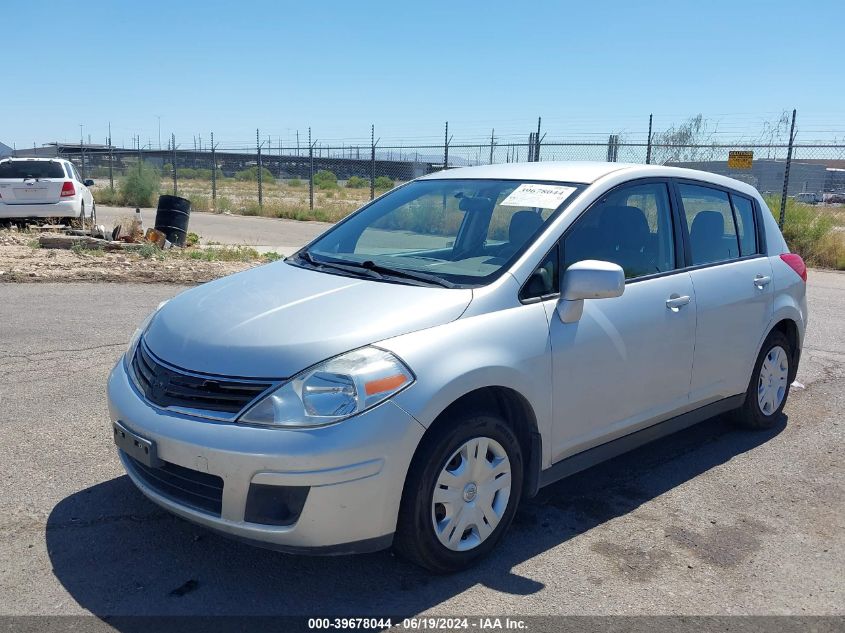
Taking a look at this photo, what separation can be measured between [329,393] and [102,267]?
8.90 metres

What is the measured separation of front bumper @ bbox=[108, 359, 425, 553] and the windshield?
3.18ft

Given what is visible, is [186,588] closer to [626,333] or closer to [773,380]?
[626,333]

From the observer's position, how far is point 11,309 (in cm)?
842

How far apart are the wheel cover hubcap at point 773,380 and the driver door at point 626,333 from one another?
41.6 inches

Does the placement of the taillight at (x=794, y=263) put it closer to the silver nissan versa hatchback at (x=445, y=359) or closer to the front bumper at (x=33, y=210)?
the silver nissan versa hatchback at (x=445, y=359)

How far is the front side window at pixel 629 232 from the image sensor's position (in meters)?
4.05

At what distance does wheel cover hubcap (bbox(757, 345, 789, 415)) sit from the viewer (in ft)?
17.3

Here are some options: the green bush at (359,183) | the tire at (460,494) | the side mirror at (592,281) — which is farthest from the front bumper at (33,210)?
the green bush at (359,183)

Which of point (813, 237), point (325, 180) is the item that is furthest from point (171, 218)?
point (325, 180)

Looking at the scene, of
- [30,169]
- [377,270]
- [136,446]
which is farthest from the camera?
[30,169]

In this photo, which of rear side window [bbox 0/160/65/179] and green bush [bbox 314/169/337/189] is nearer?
rear side window [bbox 0/160/65/179]

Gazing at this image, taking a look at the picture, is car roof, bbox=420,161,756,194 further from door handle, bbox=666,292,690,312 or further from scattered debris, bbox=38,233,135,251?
scattered debris, bbox=38,233,135,251

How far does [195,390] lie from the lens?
125 inches

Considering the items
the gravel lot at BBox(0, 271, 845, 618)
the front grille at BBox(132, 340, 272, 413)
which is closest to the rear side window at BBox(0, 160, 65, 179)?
the gravel lot at BBox(0, 271, 845, 618)
